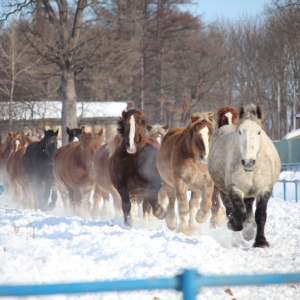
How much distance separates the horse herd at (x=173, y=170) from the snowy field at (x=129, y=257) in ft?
2.00

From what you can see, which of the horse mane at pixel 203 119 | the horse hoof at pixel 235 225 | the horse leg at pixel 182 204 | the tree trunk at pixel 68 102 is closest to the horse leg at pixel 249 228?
the horse hoof at pixel 235 225

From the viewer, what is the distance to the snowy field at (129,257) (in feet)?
14.3

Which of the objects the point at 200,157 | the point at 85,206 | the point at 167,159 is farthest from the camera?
the point at 85,206

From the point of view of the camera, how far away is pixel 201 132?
7.54 metres

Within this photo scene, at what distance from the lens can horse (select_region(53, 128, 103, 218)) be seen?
11281mm

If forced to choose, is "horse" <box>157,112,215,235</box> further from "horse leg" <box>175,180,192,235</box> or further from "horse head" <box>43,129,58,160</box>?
"horse head" <box>43,129,58,160</box>

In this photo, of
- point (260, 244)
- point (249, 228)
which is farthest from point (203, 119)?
point (260, 244)

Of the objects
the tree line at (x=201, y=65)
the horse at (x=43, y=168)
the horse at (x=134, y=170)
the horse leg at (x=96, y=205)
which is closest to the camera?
the horse at (x=134, y=170)

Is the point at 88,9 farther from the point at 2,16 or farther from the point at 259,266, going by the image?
the point at 259,266

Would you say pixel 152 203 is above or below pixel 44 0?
below

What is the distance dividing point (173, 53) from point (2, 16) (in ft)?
77.2

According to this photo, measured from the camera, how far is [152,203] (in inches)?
334

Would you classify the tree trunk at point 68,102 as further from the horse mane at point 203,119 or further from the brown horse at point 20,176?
the horse mane at point 203,119

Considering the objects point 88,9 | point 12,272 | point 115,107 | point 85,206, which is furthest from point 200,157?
point 115,107
